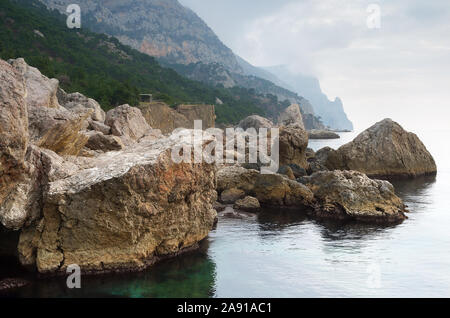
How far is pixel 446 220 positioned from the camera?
26125 millimetres

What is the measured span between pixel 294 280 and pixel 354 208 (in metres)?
10.4

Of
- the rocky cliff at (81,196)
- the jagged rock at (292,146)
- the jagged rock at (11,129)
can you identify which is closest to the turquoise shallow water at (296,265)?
the rocky cliff at (81,196)

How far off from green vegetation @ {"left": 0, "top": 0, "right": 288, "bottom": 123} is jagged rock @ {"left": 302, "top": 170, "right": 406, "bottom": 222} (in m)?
40.5

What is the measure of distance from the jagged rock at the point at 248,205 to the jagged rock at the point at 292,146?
46.0 feet

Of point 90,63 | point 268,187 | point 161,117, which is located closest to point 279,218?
point 268,187

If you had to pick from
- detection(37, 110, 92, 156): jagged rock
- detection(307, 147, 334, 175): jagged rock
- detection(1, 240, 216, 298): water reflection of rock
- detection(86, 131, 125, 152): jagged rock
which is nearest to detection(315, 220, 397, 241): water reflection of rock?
detection(1, 240, 216, 298): water reflection of rock

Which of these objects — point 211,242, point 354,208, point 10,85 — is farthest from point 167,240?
point 354,208

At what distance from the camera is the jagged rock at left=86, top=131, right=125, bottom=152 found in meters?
22.5

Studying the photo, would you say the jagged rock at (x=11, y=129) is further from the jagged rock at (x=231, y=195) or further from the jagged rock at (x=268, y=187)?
the jagged rock at (x=268, y=187)

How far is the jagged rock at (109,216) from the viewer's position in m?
14.3

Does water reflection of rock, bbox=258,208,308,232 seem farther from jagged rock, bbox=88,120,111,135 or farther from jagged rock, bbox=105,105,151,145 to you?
jagged rock, bbox=88,120,111,135

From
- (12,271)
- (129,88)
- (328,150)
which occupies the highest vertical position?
(129,88)

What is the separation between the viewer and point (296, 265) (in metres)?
17.2
